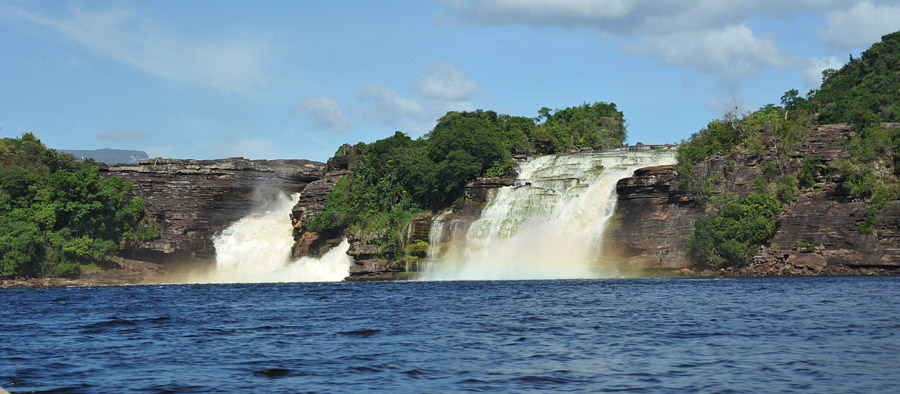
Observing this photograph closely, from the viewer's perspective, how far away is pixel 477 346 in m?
25.1

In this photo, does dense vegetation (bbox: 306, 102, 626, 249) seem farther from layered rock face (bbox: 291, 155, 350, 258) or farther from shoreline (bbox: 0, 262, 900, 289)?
shoreline (bbox: 0, 262, 900, 289)

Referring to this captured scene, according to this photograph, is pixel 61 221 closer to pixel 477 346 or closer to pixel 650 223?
pixel 650 223

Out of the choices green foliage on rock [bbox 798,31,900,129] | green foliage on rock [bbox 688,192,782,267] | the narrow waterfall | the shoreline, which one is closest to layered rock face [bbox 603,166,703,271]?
the shoreline

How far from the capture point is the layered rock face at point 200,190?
102688 millimetres

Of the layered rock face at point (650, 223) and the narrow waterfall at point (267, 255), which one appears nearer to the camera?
the layered rock face at point (650, 223)

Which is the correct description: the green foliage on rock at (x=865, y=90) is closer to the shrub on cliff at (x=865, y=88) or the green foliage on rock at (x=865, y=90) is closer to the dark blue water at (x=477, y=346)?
the shrub on cliff at (x=865, y=88)

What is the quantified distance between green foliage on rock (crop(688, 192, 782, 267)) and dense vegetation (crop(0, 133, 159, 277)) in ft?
200

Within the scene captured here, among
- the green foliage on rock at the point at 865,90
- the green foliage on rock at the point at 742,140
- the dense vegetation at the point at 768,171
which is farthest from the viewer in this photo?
the green foliage on rock at the point at 865,90

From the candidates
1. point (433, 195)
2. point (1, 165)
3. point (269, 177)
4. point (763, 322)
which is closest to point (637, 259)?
point (433, 195)

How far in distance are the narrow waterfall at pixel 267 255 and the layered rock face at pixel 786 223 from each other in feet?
109

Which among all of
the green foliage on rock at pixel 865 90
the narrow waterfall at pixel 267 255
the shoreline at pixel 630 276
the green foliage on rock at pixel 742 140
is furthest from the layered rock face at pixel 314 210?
the green foliage on rock at pixel 865 90

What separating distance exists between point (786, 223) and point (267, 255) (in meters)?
59.4

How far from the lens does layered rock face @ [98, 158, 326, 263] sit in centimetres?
10269

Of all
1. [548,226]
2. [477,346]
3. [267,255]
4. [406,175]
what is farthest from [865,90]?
[477,346]
